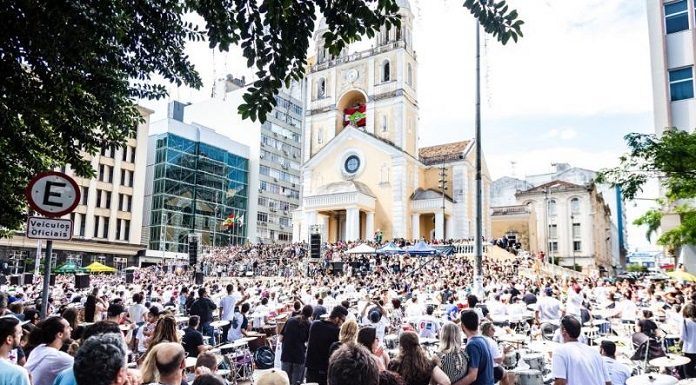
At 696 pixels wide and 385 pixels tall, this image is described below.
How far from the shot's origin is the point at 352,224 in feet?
149

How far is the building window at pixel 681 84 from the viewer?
24.6 m

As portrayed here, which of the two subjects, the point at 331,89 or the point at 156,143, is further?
the point at 156,143

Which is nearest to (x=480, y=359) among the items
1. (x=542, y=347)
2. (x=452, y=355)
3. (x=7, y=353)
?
(x=452, y=355)

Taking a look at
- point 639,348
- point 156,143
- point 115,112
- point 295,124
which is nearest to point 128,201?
point 156,143

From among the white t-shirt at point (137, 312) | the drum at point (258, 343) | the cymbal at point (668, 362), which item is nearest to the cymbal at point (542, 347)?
the cymbal at point (668, 362)

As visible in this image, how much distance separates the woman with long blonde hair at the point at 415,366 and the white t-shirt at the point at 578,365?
1.17 metres

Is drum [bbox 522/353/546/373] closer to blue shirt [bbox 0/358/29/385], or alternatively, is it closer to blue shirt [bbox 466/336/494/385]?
blue shirt [bbox 466/336/494/385]

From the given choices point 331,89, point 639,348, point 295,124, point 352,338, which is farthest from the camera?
point 295,124

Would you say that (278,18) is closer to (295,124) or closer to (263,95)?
(263,95)

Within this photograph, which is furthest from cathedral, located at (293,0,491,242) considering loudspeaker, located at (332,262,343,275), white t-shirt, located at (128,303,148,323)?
white t-shirt, located at (128,303,148,323)

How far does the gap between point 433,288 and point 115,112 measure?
17481mm

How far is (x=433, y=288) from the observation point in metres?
22.8

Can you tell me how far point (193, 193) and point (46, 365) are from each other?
6153cm

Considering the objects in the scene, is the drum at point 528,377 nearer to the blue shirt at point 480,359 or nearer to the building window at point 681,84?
the blue shirt at point 480,359
